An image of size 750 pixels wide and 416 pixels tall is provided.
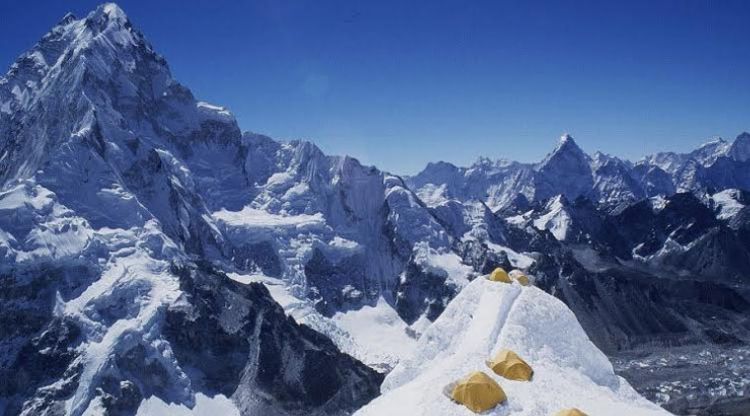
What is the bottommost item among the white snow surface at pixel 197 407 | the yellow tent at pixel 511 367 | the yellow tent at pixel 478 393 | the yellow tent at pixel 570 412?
the yellow tent at pixel 570 412

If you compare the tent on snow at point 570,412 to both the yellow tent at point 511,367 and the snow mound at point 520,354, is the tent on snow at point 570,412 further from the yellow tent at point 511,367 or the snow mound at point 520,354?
the yellow tent at point 511,367

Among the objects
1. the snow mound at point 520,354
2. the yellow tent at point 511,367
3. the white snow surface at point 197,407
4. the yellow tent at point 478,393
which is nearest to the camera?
the yellow tent at point 478,393

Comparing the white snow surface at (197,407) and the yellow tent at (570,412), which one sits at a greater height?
the white snow surface at (197,407)

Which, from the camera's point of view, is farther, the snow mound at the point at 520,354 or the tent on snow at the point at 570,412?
the snow mound at the point at 520,354

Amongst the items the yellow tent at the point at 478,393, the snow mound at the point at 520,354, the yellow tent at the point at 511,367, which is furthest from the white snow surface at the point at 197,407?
the yellow tent at the point at 478,393

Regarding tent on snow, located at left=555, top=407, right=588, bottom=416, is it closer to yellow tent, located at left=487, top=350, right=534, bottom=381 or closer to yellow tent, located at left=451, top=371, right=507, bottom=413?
yellow tent, located at left=451, top=371, right=507, bottom=413

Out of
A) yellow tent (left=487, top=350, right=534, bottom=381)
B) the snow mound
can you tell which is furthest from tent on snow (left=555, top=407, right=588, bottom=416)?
yellow tent (left=487, top=350, right=534, bottom=381)

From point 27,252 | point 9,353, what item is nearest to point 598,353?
point 9,353
